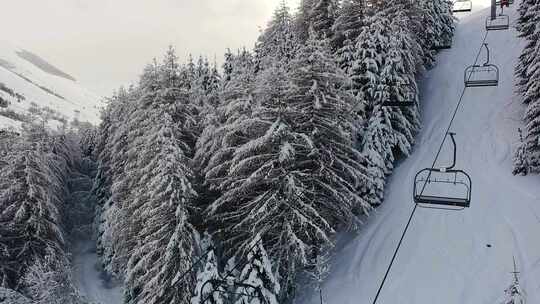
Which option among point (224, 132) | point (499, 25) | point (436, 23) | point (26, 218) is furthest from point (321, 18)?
→ point (26, 218)

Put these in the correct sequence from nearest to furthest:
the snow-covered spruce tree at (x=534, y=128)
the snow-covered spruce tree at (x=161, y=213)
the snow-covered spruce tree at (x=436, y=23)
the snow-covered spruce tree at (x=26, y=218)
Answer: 1. the snow-covered spruce tree at (x=161, y=213)
2. the snow-covered spruce tree at (x=534, y=128)
3. the snow-covered spruce tree at (x=26, y=218)
4. the snow-covered spruce tree at (x=436, y=23)

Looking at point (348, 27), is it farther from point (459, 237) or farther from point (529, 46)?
point (459, 237)

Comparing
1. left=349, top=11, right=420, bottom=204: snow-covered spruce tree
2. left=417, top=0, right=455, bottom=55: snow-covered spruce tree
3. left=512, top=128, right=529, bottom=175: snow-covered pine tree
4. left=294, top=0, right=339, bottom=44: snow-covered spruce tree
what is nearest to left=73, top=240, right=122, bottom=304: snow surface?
left=349, top=11, right=420, bottom=204: snow-covered spruce tree

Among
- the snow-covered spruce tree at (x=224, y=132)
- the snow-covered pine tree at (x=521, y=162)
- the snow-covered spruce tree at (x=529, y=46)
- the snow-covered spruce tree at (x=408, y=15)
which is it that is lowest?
the snow-covered pine tree at (x=521, y=162)

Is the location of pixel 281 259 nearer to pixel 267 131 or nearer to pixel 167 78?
pixel 267 131

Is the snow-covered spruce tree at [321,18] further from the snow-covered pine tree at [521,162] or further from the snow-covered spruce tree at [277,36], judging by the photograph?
the snow-covered pine tree at [521,162]

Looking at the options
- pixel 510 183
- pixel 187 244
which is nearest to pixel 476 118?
pixel 510 183

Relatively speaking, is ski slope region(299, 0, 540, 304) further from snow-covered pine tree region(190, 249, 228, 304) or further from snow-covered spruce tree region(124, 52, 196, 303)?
snow-covered spruce tree region(124, 52, 196, 303)

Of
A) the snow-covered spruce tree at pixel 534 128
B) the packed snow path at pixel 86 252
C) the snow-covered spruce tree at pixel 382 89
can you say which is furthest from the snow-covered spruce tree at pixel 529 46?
the packed snow path at pixel 86 252
